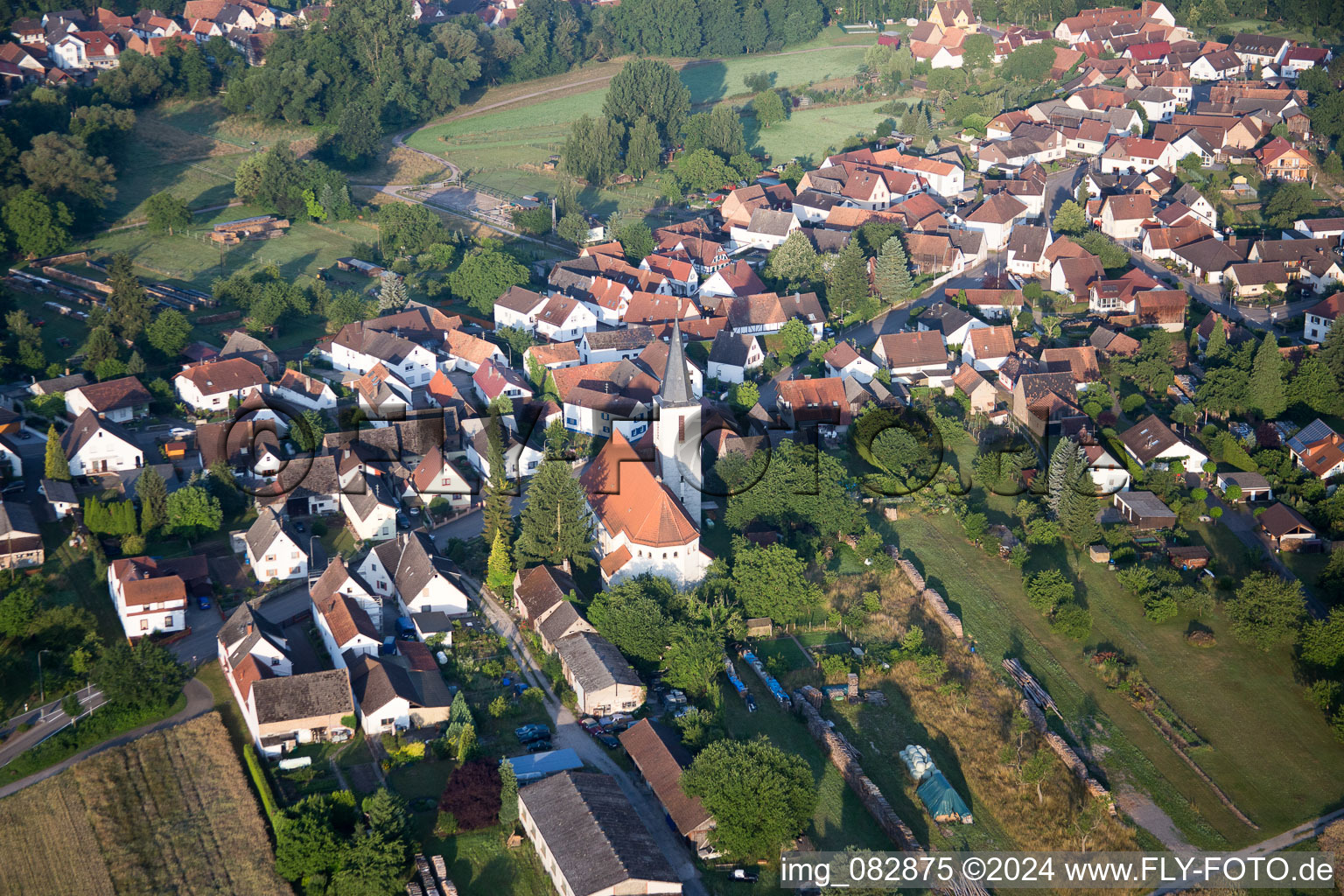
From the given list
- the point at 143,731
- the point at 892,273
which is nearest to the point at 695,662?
the point at 143,731

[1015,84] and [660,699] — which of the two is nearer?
[660,699]

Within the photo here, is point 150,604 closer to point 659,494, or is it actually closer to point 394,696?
point 394,696

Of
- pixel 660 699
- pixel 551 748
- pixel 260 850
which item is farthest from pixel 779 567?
pixel 260 850

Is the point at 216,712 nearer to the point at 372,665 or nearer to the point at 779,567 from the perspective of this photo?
the point at 372,665

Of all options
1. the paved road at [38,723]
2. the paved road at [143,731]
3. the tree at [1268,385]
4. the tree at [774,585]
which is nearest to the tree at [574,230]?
the tree at [774,585]

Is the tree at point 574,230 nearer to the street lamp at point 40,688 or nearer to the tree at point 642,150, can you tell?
the tree at point 642,150

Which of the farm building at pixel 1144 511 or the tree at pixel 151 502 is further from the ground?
the tree at pixel 151 502
